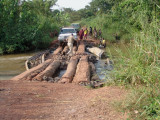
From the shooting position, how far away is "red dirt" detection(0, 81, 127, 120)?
415 centimetres

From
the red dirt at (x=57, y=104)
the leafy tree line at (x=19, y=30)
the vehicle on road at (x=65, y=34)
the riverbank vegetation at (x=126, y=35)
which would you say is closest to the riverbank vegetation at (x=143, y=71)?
the riverbank vegetation at (x=126, y=35)

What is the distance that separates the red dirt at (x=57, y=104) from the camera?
4152 millimetres

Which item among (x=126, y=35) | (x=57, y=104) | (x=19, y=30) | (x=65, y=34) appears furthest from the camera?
(x=126, y=35)

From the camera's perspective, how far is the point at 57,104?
498cm

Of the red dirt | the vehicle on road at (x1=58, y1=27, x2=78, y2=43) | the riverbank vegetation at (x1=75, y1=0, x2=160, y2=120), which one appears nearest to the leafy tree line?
the vehicle on road at (x1=58, y1=27, x2=78, y2=43)

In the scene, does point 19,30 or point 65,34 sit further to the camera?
point 19,30

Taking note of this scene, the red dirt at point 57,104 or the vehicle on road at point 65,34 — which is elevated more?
the vehicle on road at point 65,34

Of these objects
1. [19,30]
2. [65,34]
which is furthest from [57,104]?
[19,30]

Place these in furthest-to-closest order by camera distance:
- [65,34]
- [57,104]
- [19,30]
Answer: [19,30] → [65,34] → [57,104]

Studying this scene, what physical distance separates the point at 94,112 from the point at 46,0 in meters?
34.0

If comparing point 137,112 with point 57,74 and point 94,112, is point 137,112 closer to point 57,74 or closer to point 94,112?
point 94,112

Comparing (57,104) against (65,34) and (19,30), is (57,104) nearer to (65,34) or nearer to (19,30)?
(65,34)

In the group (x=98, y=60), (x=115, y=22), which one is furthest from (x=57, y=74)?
(x=115, y=22)

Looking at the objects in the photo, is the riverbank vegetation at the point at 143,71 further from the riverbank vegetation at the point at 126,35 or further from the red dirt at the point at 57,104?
the red dirt at the point at 57,104
